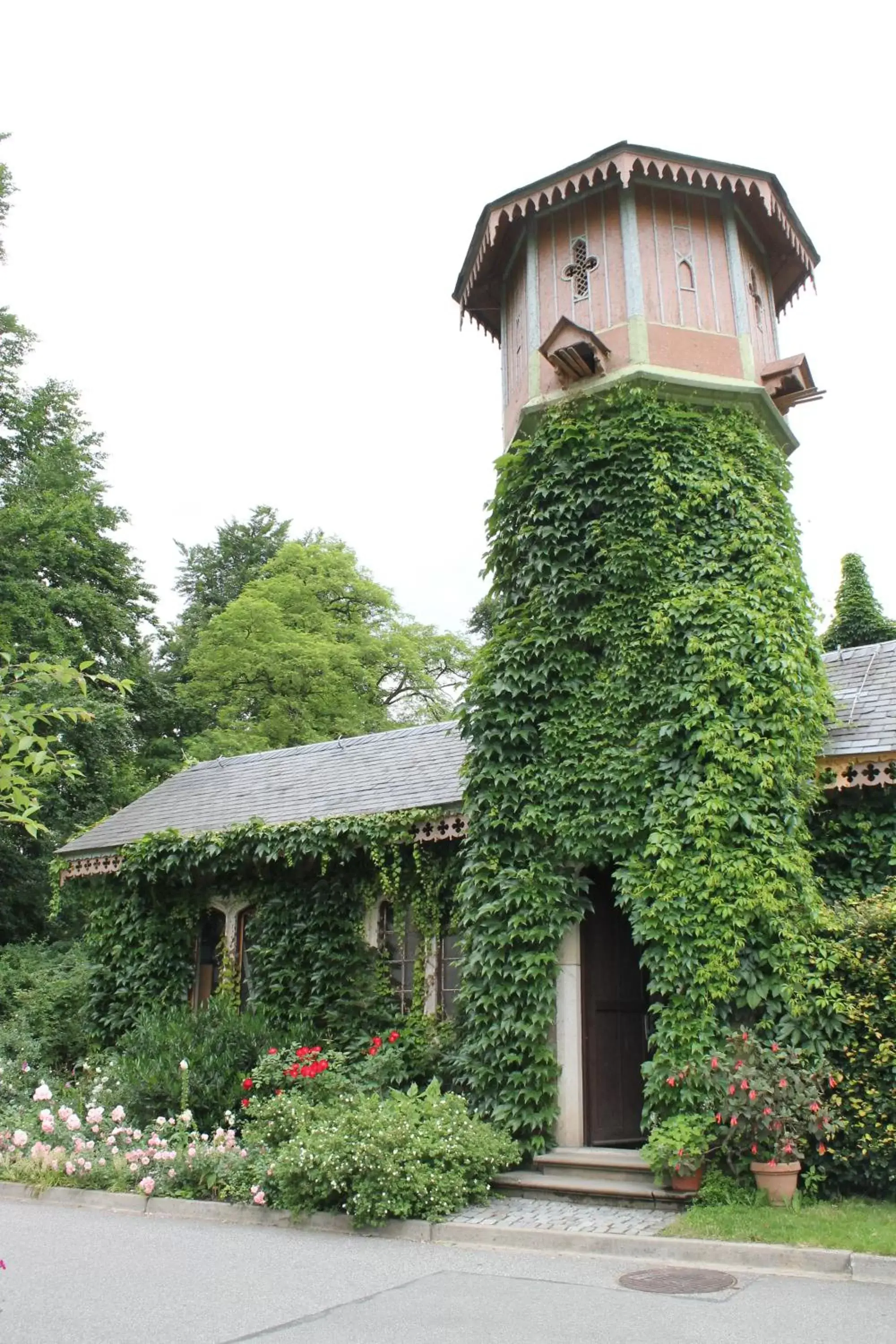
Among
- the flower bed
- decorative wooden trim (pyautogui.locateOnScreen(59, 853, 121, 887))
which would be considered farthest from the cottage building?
decorative wooden trim (pyautogui.locateOnScreen(59, 853, 121, 887))

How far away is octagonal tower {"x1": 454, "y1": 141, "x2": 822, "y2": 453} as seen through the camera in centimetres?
1202

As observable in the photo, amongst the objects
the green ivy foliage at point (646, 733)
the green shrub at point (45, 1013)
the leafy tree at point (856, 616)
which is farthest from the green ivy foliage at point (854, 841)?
the leafy tree at point (856, 616)

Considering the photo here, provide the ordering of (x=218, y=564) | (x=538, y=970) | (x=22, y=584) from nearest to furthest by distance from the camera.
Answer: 1. (x=538, y=970)
2. (x=22, y=584)
3. (x=218, y=564)

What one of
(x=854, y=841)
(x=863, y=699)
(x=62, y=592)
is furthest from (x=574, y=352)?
(x=62, y=592)

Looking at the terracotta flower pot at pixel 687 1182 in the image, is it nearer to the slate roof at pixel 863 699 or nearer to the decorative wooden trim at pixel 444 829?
the slate roof at pixel 863 699

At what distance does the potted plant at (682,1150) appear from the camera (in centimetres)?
838

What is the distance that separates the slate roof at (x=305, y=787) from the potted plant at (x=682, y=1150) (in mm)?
4576

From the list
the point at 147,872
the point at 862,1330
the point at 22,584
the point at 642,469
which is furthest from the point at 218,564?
the point at 862,1330

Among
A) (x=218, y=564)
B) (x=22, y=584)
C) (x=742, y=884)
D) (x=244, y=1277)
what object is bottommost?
(x=244, y=1277)

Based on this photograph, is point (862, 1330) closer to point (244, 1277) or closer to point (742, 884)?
point (244, 1277)

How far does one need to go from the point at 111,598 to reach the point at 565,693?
17.0 meters

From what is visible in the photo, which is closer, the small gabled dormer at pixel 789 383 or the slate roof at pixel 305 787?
the small gabled dormer at pixel 789 383

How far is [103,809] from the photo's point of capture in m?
24.3

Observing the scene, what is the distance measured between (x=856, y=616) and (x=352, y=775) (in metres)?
12.2
